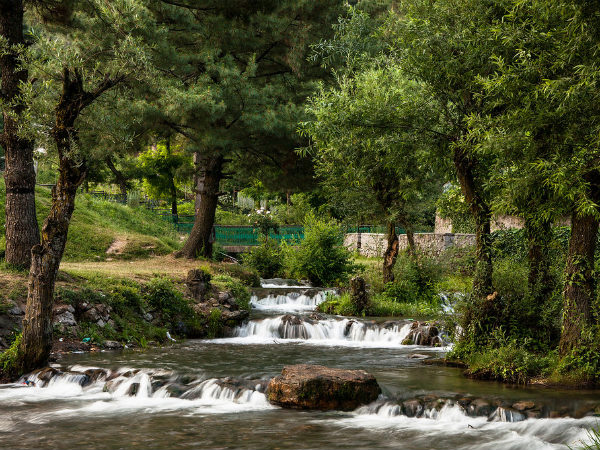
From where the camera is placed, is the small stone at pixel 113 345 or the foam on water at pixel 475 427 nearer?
the foam on water at pixel 475 427

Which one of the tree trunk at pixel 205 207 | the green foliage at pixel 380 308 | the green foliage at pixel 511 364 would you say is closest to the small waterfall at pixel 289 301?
the green foliage at pixel 380 308

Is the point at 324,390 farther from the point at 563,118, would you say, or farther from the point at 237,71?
the point at 237,71

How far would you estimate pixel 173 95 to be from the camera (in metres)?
Answer: 18.6

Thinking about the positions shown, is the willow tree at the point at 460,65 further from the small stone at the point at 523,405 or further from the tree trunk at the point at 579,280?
the small stone at the point at 523,405

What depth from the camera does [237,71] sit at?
20094mm

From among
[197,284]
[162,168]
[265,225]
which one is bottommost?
[197,284]

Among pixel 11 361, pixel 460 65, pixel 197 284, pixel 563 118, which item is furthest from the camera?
pixel 197 284

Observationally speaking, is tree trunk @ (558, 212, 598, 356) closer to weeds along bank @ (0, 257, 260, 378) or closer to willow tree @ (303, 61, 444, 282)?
willow tree @ (303, 61, 444, 282)

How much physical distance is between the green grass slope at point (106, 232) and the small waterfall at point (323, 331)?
8.86 m

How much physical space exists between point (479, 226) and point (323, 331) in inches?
265

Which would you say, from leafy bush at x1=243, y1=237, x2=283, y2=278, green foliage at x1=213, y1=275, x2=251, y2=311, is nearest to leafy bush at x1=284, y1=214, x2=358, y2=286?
leafy bush at x1=243, y1=237, x2=283, y2=278

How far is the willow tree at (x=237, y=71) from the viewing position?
19.7 m

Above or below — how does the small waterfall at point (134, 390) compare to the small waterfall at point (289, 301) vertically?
below

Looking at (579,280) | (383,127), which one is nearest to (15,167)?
(383,127)
